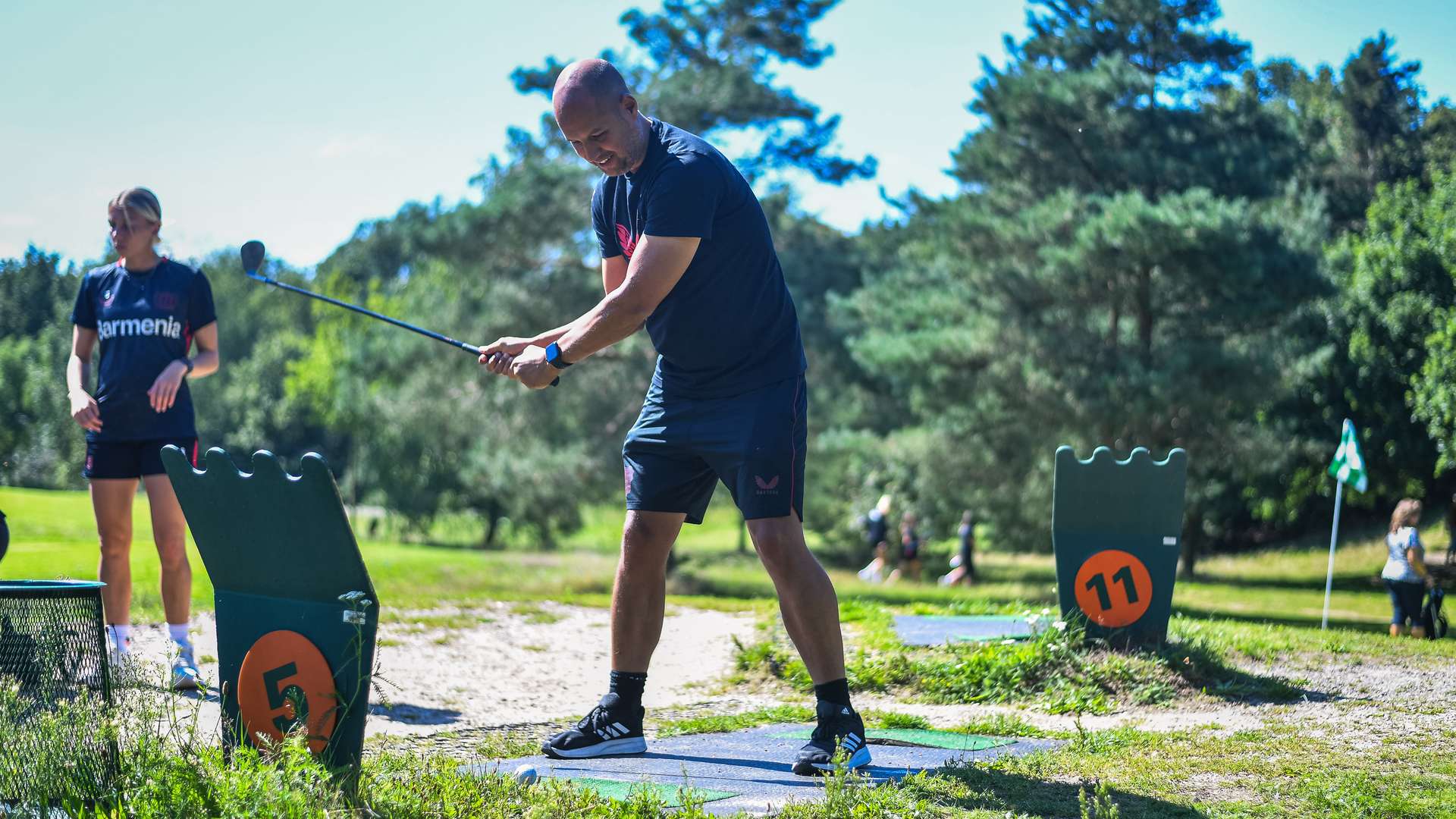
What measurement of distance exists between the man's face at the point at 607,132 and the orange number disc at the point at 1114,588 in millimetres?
3136

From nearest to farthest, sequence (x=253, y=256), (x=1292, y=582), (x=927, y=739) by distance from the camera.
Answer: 1. (x=927, y=739)
2. (x=253, y=256)
3. (x=1292, y=582)

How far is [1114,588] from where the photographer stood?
6.01 m

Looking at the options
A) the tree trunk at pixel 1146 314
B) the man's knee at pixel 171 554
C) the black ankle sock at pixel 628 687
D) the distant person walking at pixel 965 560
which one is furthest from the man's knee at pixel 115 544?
the distant person walking at pixel 965 560

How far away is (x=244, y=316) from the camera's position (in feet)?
288

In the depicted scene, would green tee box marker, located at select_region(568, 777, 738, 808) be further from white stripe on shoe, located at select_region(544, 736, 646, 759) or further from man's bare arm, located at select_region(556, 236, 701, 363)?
man's bare arm, located at select_region(556, 236, 701, 363)

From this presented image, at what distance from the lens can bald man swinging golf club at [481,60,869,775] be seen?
12.9 ft

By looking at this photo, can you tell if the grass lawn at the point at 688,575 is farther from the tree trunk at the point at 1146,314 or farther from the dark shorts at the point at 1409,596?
the tree trunk at the point at 1146,314

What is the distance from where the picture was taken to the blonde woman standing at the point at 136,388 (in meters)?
5.60

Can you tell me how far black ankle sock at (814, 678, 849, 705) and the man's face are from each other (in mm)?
1696

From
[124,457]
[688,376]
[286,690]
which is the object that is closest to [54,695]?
[286,690]

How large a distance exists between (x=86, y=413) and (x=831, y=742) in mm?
3552

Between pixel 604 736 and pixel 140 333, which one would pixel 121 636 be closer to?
pixel 140 333

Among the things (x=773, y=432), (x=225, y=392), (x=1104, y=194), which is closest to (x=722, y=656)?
(x=773, y=432)

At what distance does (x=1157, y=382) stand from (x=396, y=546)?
27221 millimetres
